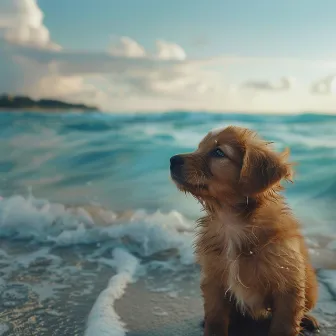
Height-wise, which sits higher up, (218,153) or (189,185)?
(218,153)

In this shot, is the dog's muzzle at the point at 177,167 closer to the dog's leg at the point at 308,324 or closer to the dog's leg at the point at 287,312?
the dog's leg at the point at 287,312

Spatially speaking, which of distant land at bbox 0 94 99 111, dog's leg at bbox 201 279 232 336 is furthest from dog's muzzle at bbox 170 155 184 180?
distant land at bbox 0 94 99 111

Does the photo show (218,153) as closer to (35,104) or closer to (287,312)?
(287,312)

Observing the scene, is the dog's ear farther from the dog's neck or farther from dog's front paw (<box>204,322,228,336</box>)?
dog's front paw (<box>204,322,228,336</box>)

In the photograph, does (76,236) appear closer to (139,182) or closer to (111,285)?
(111,285)

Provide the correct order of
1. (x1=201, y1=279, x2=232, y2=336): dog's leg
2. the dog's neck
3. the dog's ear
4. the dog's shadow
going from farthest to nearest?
the dog's shadow < (x1=201, y1=279, x2=232, y2=336): dog's leg < the dog's neck < the dog's ear

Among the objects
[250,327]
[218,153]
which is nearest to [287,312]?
[250,327]

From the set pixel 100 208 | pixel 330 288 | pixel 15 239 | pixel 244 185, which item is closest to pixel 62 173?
pixel 100 208
